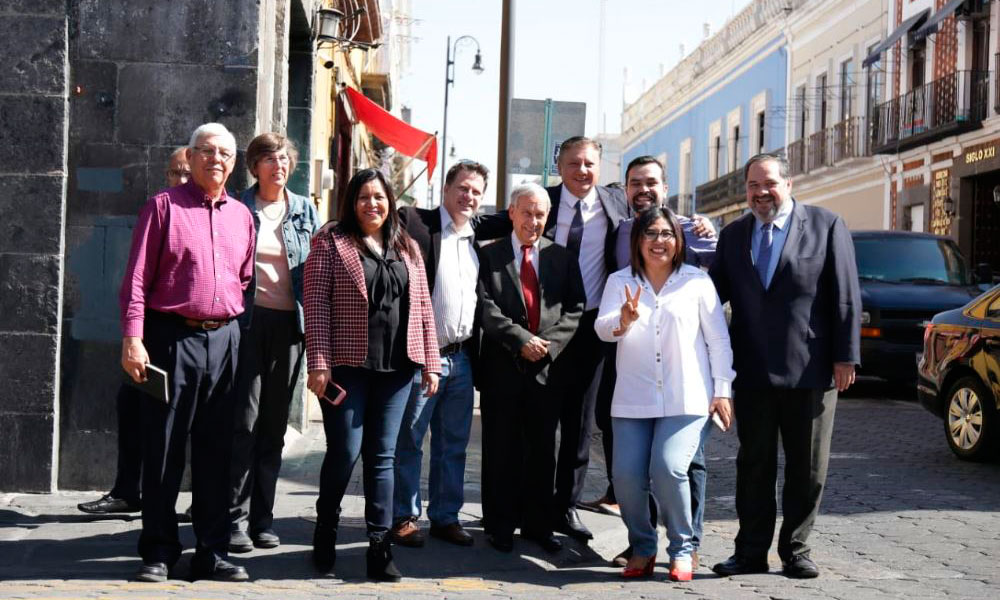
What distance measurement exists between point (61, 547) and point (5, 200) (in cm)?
216

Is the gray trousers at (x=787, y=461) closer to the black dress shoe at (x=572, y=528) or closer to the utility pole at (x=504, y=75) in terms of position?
the black dress shoe at (x=572, y=528)

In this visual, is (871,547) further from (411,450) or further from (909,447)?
(909,447)

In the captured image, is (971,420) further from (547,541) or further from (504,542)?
(504,542)

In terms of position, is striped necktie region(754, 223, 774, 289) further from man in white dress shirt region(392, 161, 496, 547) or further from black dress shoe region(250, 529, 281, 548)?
black dress shoe region(250, 529, 281, 548)

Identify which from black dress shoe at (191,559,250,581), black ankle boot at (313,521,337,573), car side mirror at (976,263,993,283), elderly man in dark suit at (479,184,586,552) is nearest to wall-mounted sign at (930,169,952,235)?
car side mirror at (976,263,993,283)

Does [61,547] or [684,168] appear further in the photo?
[684,168]

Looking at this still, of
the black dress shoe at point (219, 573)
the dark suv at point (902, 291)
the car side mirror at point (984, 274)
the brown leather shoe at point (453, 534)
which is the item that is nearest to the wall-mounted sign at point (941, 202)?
the dark suv at point (902, 291)

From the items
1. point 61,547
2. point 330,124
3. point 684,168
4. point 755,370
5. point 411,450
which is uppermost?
point 684,168

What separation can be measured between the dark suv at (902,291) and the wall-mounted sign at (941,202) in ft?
38.3

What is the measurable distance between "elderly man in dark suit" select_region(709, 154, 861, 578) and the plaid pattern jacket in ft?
5.06

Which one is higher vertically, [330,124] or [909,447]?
[330,124]

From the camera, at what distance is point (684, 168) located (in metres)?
50.2

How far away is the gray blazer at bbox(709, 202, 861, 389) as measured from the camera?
630cm

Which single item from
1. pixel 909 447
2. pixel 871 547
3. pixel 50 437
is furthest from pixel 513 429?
pixel 909 447
